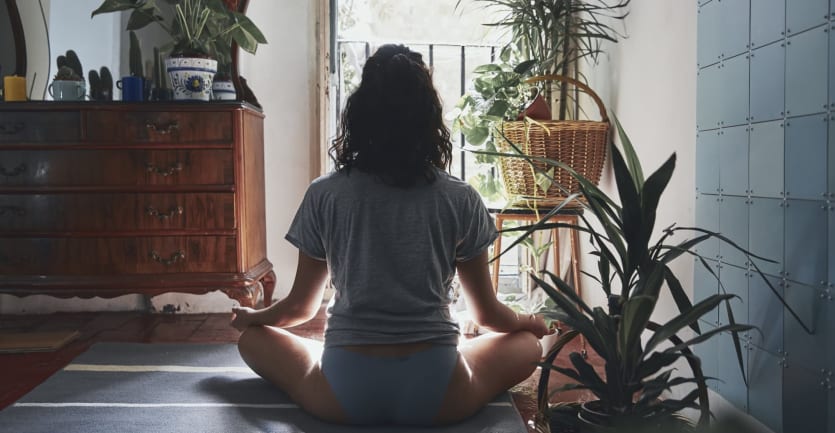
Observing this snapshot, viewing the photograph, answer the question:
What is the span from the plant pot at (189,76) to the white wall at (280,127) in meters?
0.60

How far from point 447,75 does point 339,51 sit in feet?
1.80

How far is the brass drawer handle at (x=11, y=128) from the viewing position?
262 centimetres

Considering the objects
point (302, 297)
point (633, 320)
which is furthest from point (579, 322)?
point (302, 297)

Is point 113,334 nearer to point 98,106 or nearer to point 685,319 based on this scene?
point 98,106

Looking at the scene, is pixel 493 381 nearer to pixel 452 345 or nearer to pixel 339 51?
pixel 452 345

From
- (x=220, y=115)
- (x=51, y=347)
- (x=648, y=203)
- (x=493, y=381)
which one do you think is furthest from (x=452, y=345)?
(x=51, y=347)

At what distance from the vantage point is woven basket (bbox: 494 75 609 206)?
2.51 metres

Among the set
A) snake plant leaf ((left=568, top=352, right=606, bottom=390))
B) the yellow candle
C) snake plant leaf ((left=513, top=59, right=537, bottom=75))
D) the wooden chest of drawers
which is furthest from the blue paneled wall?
the yellow candle

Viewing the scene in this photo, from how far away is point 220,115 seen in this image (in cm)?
264

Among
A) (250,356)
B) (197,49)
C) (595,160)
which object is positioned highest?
(197,49)

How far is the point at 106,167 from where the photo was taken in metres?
2.62

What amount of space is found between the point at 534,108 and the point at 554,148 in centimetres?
17

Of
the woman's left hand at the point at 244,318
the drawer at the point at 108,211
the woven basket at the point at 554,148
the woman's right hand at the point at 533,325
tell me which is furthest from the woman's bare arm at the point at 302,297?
the woven basket at the point at 554,148

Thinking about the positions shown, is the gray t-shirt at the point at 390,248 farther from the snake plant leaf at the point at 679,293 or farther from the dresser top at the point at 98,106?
the dresser top at the point at 98,106
